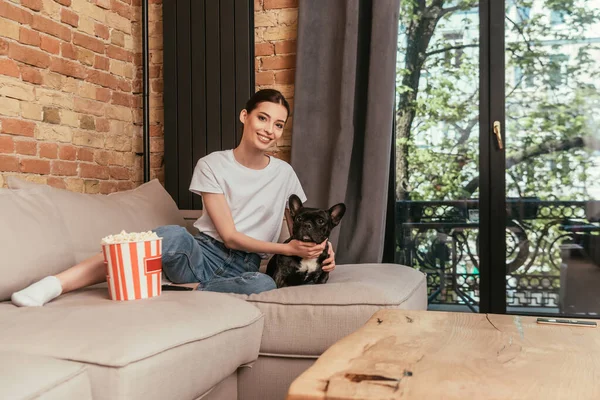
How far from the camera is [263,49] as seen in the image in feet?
11.2

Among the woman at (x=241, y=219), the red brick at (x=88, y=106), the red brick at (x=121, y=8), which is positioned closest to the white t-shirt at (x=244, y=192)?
the woman at (x=241, y=219)

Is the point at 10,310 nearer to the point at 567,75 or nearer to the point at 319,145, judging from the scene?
the point at 319,145

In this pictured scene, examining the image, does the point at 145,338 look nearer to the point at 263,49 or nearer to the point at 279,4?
the point at 263,49

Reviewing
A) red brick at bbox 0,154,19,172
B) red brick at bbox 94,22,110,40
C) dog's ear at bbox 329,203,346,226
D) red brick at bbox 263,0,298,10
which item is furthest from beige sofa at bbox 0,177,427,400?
red brick at bbox 263,0,298,10

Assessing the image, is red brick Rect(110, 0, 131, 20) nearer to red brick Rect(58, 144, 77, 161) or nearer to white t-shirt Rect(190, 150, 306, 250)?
red brick Rect(58, 144, 77, 161)

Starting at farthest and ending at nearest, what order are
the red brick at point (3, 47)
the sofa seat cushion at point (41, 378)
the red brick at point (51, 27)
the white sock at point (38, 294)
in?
the red brick at point (51, 27), the red brick at point (3, 47), the white sock at point (38, 294), the sofa seat cushion at point (41, 378)

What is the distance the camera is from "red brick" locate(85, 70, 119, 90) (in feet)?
10.3

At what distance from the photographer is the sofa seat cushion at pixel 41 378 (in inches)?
40.5

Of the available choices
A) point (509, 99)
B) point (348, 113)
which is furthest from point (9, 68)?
point (509, 99)

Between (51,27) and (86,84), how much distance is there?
35cm

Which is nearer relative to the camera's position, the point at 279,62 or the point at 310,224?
the point at 310,224

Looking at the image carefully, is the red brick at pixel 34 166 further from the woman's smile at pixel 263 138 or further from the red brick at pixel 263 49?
the red brick at pixel 263 49

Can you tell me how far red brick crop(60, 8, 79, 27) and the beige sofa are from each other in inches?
41.5

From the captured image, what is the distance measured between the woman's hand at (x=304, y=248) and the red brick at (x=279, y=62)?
4.90 ft
